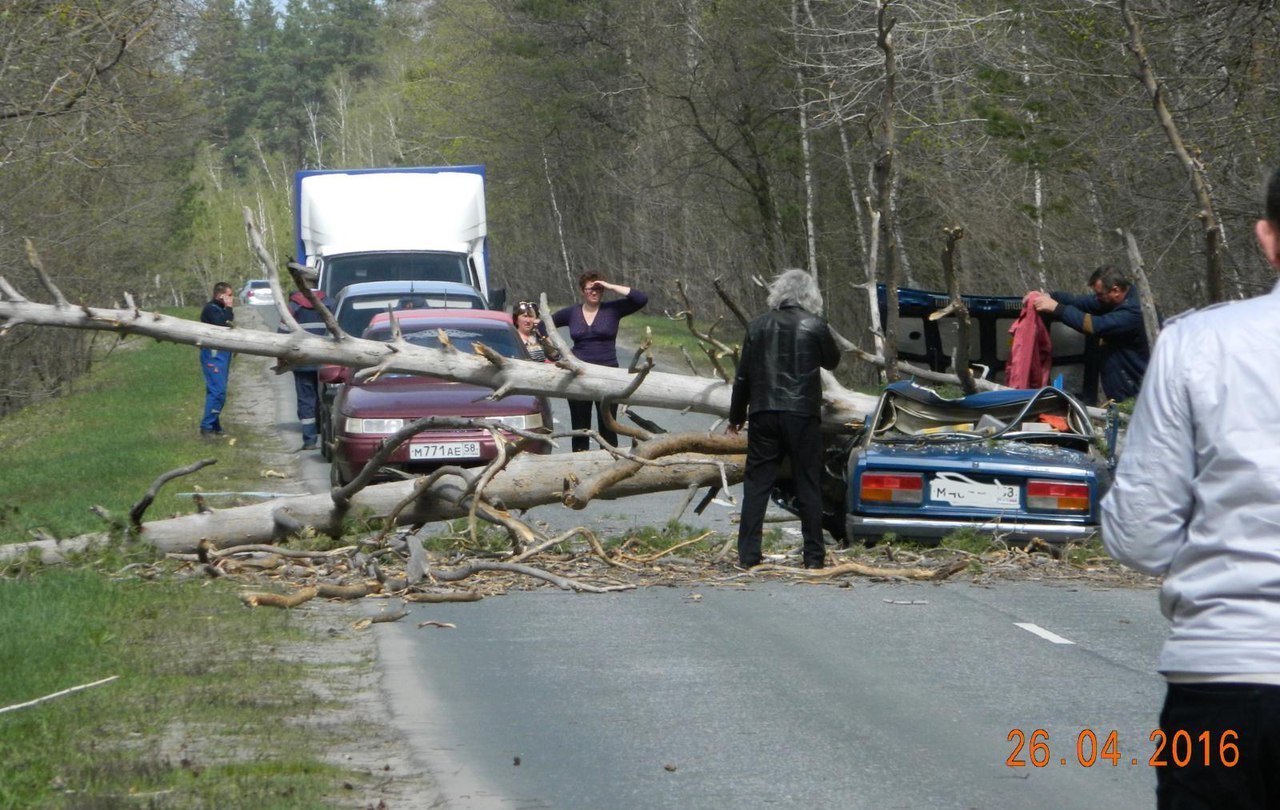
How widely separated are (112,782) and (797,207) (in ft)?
100

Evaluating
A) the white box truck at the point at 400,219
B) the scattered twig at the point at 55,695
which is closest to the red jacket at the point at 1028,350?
the scattered twig at the point at 55,695

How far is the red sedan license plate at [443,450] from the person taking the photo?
44.8ft

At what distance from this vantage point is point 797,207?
3519 cm

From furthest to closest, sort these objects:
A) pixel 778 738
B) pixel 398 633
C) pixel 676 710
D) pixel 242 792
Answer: pixel 398 633 → pixel 676 710 → pixel 778 738 → pixel 242 792

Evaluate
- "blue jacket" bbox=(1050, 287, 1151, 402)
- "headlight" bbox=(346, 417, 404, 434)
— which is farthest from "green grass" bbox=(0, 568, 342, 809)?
"blue jacket" bbox=(1050, 287, 1151, 402)

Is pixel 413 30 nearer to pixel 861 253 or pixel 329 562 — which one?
pixel 861 253

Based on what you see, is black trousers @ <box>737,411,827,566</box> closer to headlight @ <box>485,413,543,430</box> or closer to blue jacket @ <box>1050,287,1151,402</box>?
blue jacket @ <box>1050,287,1151,402</box>

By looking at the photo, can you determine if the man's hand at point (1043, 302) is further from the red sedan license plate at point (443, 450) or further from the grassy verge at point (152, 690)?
the grassy verge at point (152, 690)

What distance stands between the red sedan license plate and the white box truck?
11640 mm

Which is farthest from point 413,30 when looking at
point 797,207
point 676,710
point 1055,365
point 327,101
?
point 676,710

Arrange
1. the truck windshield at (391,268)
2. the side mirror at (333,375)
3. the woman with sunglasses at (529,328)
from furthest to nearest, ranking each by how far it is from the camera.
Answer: the truck windshield at (391,268)
the side mirror at (333,375)
the woman with sunglasses at (529,328)

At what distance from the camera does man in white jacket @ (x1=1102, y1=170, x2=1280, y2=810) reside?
9.39 feet

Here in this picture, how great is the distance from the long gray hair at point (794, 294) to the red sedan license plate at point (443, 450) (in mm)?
4115

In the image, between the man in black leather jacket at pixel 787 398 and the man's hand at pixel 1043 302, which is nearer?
the man in black leather jacket at pixel 787 398
